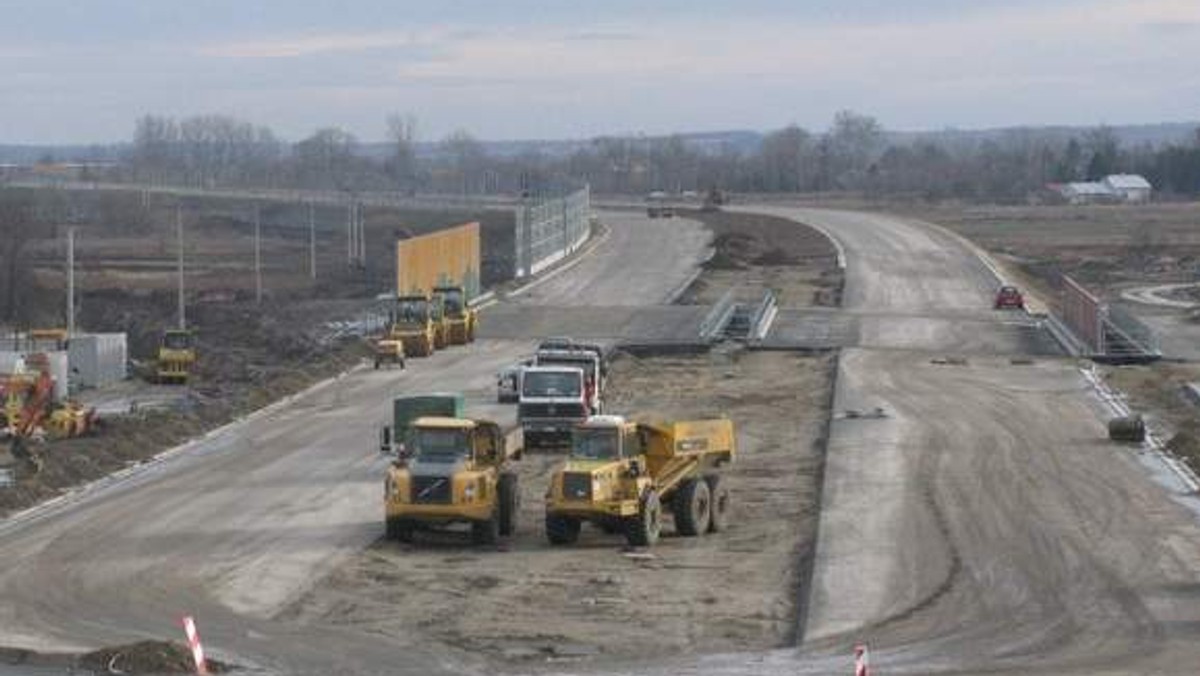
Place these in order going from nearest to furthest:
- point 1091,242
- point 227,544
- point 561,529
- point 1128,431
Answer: point 561,529
point 227,544
point 1128,431
point 1091,242

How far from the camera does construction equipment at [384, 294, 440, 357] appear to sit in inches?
2704

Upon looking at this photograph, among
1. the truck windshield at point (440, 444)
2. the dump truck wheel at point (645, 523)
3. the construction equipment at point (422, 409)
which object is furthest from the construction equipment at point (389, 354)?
the dump truck wheel at point (645, 523)

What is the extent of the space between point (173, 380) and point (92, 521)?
111 feet

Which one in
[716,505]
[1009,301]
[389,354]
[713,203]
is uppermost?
[716,505]

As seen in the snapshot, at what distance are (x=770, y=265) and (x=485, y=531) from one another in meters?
84.3

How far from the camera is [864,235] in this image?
142250mm

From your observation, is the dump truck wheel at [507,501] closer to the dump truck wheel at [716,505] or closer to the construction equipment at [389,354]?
the dump truck wheel at [716,505]

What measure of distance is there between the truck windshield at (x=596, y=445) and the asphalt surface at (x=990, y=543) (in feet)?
11.7

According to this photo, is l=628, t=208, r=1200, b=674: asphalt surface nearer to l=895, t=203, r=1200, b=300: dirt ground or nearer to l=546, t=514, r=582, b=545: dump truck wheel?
l=546, t=514, r=582, b=545: dump truck wheel

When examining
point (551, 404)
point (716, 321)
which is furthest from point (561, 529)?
point (716, 321)

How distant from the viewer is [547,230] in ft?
376

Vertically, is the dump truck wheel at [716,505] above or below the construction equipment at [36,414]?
above

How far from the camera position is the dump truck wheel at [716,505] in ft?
115

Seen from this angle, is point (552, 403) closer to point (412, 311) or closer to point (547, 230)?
point (412, 311)
